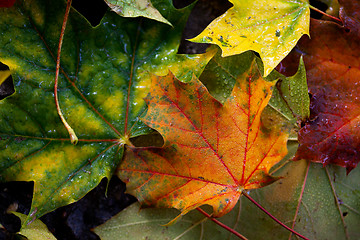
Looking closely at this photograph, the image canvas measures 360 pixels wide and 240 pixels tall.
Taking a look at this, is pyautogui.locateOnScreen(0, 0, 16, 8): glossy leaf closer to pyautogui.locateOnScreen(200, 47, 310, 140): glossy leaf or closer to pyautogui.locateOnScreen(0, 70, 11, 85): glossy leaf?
pyautogui.locateOnScreen(0, 70, 11, 85): glossy leaf

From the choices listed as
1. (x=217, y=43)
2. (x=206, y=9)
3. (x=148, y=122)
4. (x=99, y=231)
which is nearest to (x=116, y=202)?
(x=99, y=231)

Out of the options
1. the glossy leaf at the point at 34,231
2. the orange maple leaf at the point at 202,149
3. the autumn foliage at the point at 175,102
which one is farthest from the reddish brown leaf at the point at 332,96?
the glossy leaf at the point at 34,231

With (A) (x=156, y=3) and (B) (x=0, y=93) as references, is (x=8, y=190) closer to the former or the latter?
(B) (x=0, y=93)

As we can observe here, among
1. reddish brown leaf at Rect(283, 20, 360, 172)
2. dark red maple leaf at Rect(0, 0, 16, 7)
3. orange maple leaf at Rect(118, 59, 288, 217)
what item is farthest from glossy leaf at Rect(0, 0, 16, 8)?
reddish brown leaf at Rect(283, 20, 360, 172)

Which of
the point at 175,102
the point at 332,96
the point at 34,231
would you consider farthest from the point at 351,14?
the point at 34,231

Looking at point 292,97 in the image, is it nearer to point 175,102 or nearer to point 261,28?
point 261,28

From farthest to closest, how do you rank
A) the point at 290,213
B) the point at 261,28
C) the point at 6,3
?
1. the point at 290,213
2. the point at 261,28
3. the point at 6,3
